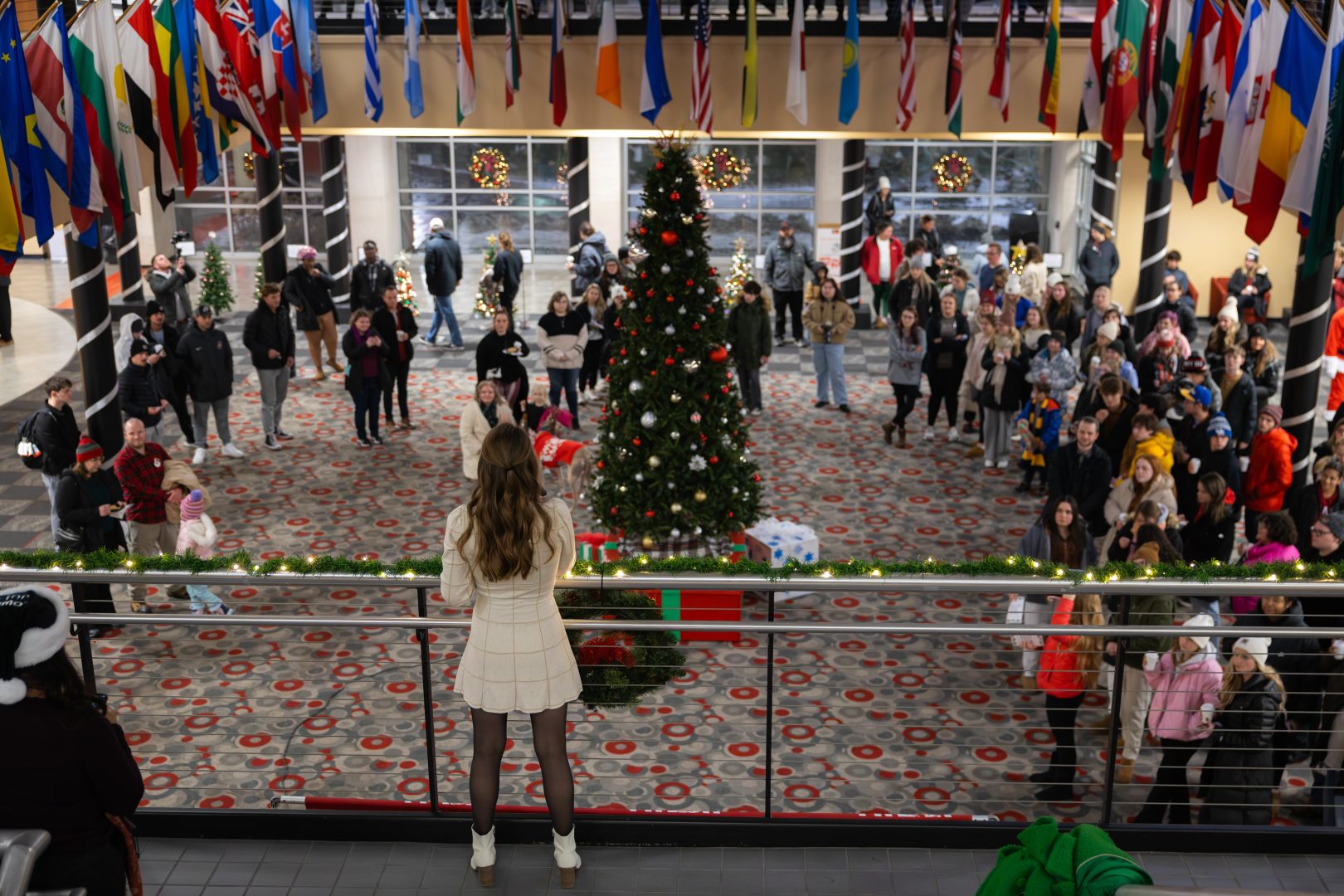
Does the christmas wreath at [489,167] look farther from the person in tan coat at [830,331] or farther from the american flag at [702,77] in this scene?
the person in tan coat at [830,331]

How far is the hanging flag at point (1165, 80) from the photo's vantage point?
13.5 m

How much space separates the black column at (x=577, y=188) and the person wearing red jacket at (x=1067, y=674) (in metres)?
13.9

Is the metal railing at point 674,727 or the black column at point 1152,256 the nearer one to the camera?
the metal railing at point 674,727

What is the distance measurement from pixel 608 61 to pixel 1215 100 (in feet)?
27.2

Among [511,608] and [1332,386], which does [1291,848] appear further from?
[1332,386]

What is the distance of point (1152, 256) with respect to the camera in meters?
19.0

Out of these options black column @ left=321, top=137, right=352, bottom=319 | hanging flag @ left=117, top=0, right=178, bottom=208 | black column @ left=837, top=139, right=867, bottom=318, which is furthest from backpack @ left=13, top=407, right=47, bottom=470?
black column @ left=837, top=139, right=867, bottom=318

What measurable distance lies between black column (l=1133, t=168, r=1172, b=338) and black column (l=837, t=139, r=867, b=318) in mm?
4314

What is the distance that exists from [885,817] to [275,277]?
16098mm

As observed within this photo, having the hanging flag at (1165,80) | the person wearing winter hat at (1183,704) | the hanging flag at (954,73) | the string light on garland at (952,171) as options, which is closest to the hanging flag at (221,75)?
the hanging flag at (954,73)

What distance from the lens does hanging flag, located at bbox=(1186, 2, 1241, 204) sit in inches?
466

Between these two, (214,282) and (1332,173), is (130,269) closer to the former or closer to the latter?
(214,282)

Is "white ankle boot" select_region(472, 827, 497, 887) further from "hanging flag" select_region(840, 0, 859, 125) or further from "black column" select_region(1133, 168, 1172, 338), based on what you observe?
"black column" select_region(1133, 168, 1172, 338)

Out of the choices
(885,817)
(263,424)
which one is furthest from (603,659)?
(263,424)
